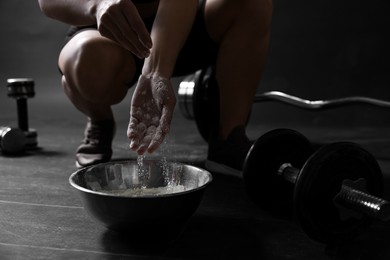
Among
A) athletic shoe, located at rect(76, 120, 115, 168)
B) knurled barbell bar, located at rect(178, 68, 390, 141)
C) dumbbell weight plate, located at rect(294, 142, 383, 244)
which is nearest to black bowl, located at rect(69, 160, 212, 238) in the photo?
dumbbell weight plate, located at rect(294, 142, 383, 244)

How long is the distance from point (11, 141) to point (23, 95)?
0.52 feet

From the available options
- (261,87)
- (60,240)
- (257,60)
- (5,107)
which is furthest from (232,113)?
(5,107)

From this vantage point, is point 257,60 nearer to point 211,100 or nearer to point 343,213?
point 211,100

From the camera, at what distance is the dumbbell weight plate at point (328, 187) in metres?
0.75

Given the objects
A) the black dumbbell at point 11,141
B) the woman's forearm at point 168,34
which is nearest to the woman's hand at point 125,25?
the woman's forearm at point 168,34

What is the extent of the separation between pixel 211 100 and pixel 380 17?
95cm

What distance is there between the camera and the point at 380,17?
6.61 feet

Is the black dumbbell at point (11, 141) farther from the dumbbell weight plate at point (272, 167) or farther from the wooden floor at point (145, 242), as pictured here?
the dumbbell weight plate at point (272, 167)

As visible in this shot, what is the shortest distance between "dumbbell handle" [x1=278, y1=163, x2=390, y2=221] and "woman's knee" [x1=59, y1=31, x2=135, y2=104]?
616 millimetres

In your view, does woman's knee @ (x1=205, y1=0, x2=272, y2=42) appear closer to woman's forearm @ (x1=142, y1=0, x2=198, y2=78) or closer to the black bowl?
woman's forearm @ (x1=142, y1=0, x2=198, y2=78)

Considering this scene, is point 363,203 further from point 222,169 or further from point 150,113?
point 222,169

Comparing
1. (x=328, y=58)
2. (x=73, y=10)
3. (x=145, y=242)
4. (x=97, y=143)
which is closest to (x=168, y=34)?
(x=73, y=10)

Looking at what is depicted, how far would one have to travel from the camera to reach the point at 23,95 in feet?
5.23

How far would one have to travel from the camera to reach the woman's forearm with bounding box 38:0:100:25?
1003 mm
